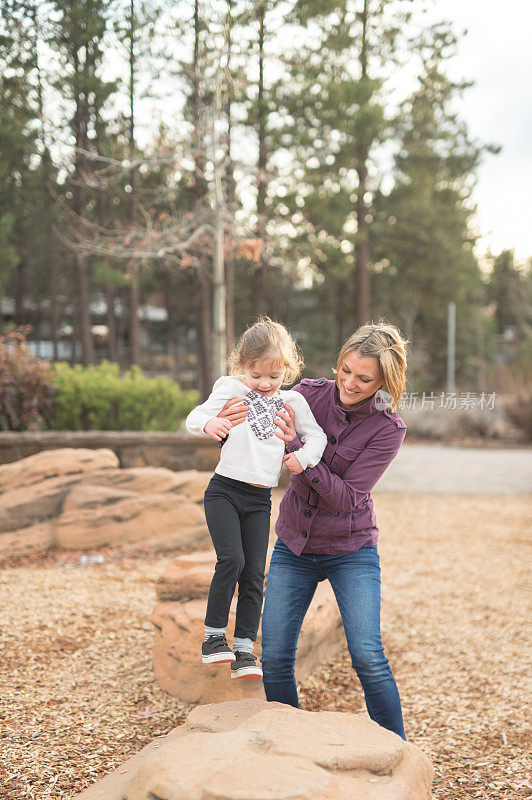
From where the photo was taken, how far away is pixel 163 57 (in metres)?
10.1

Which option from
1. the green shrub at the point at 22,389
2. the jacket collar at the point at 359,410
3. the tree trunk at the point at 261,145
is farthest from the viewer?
the tree trunk at the point at 261,145

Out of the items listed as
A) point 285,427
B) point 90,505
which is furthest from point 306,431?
point 90,505

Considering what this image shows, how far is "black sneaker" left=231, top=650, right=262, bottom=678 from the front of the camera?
7.12 ft

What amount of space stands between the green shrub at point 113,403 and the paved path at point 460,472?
3.18 m

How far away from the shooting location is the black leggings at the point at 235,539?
2.20 meters

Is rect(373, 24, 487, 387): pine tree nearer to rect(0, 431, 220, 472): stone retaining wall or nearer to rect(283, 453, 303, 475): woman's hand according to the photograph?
rect(0, 431, 220, 472): stone retaining wall

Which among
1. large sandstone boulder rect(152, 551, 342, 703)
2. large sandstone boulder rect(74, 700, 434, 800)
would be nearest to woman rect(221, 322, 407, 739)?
large sandstone boulder rect(74, 700, 434, 800)

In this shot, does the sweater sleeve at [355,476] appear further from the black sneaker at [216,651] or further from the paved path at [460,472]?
the paved path at [460,472]

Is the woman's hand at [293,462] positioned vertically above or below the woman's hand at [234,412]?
below

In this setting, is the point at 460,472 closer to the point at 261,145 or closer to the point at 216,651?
the point at 261,145

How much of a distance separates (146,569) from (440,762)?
9.27ft

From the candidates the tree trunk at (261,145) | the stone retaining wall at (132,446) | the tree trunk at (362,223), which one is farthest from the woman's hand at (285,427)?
the tree trunk at (362,223)

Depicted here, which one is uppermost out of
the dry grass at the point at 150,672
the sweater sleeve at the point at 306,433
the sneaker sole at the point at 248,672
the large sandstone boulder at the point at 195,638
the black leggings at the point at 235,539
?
the sweater sleeve at the point at 306,433

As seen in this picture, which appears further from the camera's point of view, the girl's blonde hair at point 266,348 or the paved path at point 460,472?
the paved path at point 460,472
